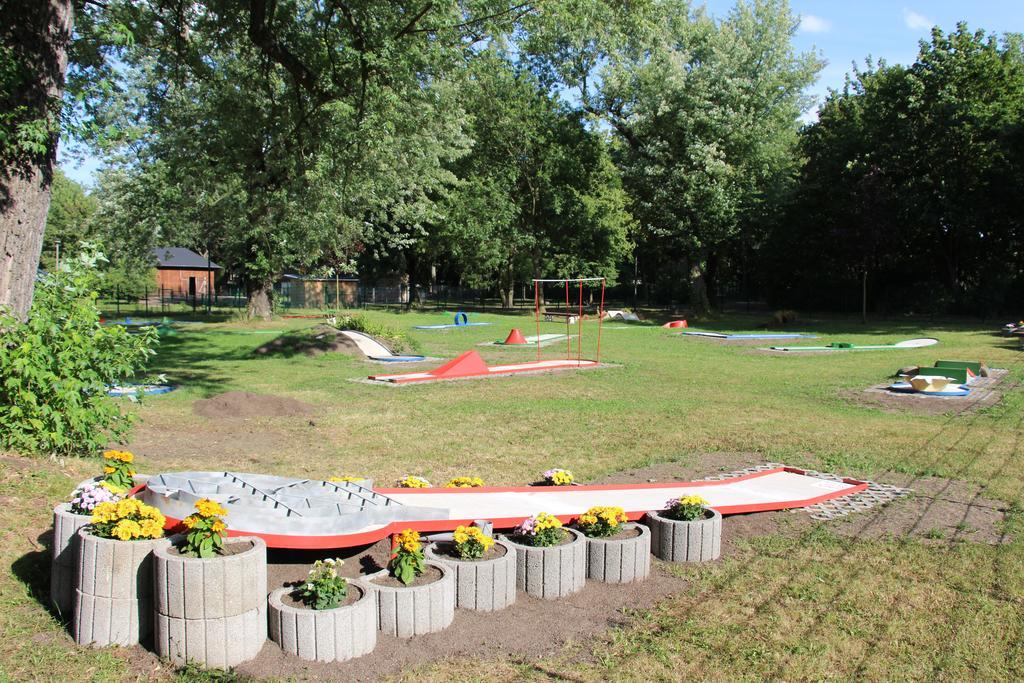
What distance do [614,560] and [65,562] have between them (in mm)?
2995

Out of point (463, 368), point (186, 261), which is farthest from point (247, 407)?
point (186, 261)

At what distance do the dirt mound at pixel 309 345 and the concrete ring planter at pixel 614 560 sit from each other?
13537 mm

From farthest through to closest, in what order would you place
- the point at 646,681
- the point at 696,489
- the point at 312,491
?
the point at 696,489 < the point at 312,491 < the point at 646,681

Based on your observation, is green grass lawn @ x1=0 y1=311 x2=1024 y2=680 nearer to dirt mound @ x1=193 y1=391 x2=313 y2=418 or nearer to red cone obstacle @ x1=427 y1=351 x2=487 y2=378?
dirt mound @ x1=193 y1=391 x2=313 y2=418

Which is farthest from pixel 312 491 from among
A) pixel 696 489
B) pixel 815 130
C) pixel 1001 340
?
pixel 815 130

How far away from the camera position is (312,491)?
4980mm

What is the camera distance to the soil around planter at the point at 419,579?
13.2 feet

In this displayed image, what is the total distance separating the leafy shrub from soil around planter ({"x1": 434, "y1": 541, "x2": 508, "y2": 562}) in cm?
1389

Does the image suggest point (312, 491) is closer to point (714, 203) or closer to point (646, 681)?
point (646, 681)

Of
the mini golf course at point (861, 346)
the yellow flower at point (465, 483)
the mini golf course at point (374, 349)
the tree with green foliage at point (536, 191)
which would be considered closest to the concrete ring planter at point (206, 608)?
the yellow flower at point (465, 483)

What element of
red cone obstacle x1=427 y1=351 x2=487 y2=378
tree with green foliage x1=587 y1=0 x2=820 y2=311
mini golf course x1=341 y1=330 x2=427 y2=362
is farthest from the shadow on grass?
tree with green foliage x1=587 y1=0 x2=820 y2=311

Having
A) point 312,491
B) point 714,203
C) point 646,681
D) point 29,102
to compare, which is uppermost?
point 714,203

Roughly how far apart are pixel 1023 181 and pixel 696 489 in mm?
26161

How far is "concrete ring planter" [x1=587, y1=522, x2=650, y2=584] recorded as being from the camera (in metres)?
4.65
